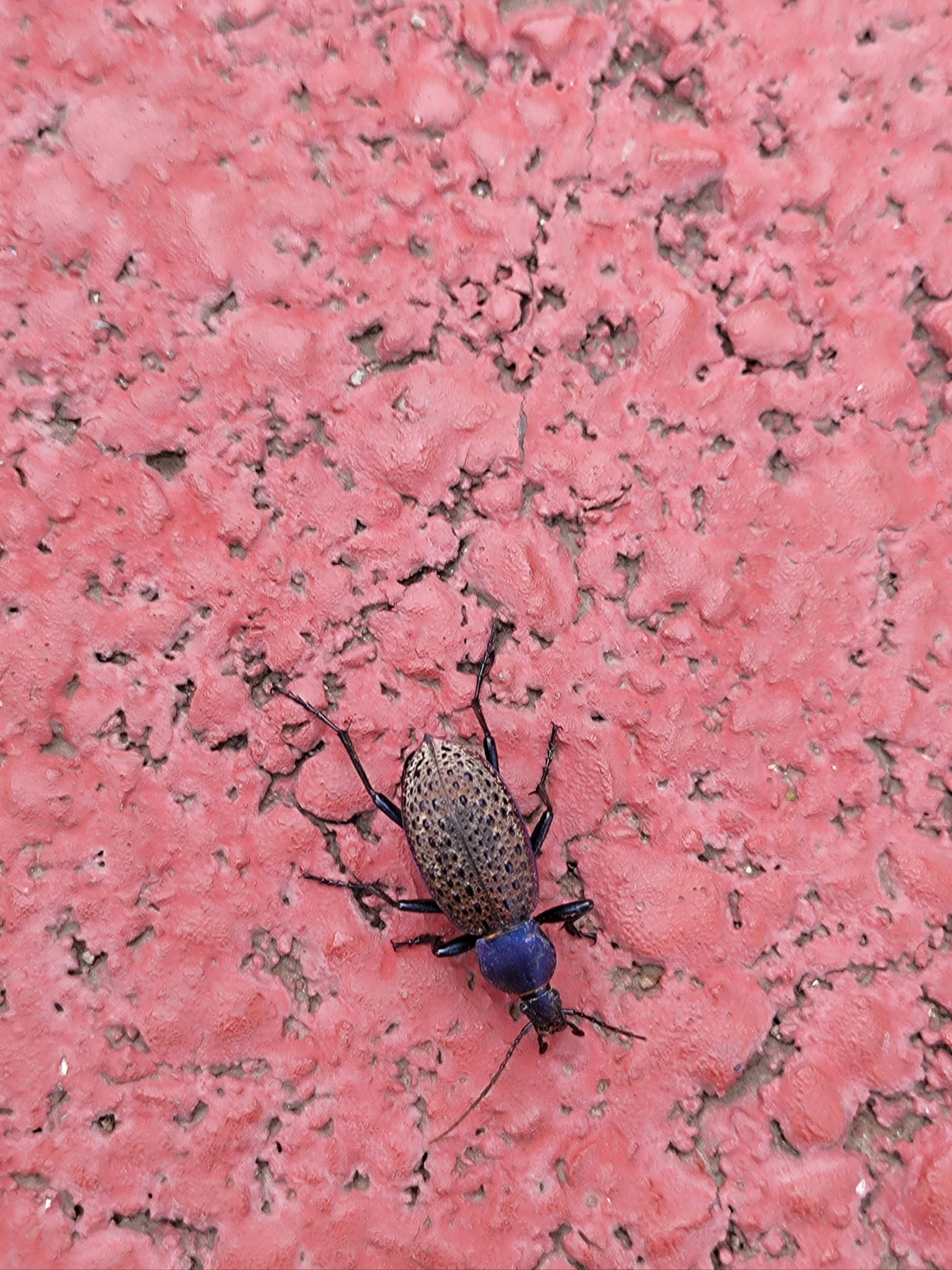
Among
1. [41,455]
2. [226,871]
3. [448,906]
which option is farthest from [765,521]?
[41,455]

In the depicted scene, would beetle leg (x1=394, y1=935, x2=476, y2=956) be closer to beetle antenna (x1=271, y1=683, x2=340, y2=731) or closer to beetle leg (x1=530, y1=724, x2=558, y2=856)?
beetle leg (x1=530, y1=724, x2=558, y2=856)

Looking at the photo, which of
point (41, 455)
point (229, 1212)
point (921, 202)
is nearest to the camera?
point (229, 1212)

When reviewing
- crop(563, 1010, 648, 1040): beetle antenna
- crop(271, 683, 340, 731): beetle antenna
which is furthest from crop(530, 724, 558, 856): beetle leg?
crop(271, 683, 340, 731): beetle antenna

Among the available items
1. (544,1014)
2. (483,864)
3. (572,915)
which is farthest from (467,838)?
(544,1014)

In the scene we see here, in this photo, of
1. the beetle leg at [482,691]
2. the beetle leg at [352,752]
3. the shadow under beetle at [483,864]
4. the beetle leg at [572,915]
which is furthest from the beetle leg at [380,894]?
the beetle leg at [482,691]

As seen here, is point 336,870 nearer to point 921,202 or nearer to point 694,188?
point 694,188

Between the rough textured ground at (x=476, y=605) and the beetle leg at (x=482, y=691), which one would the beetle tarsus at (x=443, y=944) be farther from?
the beetle leg at (x=482, y=691)
